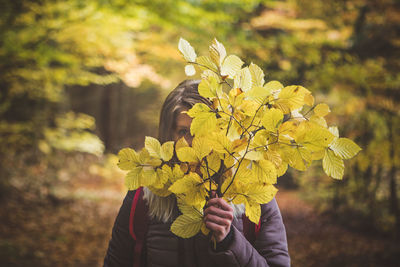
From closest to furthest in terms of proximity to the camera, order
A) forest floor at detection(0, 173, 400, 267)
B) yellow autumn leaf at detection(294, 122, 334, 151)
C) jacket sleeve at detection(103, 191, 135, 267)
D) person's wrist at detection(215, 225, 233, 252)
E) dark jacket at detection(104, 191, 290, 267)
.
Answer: yellow autumn leaf at detection(294, 122, 334, 151), person's wrist at detection(215, 225, 233, 252), dark jacket at detection(104, 191, 290, 267), jacket sleeve at detection(103, 191, 135, 267), forest floor at detection(0, 173, 400, 267)

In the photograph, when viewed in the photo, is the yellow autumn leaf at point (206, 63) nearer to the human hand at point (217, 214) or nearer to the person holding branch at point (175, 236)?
the person holding branch at point (175, 236)

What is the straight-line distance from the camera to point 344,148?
0.66 m

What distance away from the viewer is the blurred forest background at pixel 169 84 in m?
4.09

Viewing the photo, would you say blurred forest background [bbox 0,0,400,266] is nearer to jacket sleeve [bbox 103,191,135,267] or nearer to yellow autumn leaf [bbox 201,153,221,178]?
jacket sleeve [bbox 103,191,135,267]

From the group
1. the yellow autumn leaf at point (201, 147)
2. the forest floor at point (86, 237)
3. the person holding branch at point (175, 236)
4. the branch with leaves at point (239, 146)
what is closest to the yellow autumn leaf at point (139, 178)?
the branch with leaves at point (239, 146)

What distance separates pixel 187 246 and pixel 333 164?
2.36 feet

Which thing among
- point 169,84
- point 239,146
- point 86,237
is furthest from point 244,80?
point 86,237

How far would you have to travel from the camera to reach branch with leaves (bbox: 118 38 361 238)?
0.65 meters

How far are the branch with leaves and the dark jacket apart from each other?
27cm

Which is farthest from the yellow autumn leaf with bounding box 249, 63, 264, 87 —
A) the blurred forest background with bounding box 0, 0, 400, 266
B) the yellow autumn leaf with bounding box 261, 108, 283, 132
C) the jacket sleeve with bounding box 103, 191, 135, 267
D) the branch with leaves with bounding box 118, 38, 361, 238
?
the blurred forest background with bounding box 0, 0, 400, 266

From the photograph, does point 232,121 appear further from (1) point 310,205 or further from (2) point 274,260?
(1) point 310,205

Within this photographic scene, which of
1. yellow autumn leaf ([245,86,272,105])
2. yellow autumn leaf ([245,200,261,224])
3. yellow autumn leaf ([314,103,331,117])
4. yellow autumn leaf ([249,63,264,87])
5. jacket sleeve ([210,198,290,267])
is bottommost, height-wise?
jacket sleeve ([210,198,290,267])

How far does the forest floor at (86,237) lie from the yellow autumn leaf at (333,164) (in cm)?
490

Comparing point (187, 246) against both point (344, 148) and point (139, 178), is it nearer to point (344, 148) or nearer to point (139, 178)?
point (139, 178)
